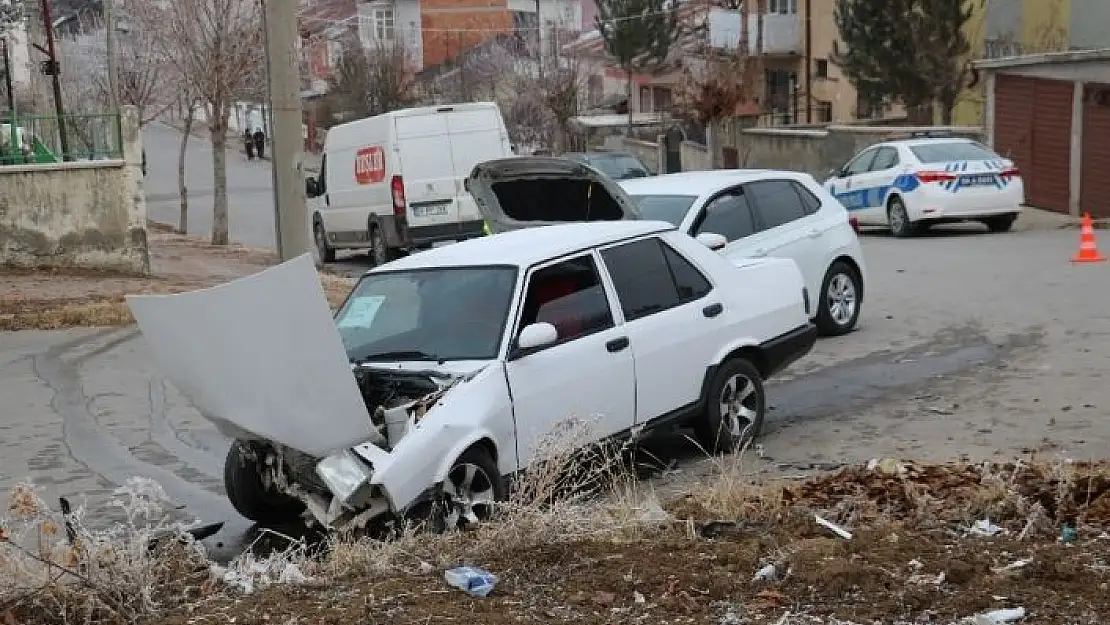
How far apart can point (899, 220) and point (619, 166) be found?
23.7ft

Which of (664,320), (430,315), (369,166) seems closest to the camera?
(430,315)

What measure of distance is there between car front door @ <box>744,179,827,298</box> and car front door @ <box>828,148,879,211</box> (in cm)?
1079

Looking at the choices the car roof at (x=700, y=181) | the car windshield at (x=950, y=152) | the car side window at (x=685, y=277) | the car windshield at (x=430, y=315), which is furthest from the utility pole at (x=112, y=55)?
the car side window at (x=685, y=277)

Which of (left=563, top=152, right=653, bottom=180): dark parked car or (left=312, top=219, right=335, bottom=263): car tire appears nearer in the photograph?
(left=312, top=219, right=335, bottom=263): car tire

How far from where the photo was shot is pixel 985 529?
17.7ft

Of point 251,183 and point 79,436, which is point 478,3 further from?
point 79,436

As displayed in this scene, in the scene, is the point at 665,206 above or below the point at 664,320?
above

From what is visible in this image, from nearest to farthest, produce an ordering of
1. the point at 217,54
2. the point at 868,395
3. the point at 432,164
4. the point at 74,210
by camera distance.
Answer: the point at 868,395
the point at 74,210
the point at 432,164
the point at 217,54

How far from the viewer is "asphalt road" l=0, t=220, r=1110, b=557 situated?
876 centimetres

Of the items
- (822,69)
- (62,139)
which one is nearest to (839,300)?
(62,139)

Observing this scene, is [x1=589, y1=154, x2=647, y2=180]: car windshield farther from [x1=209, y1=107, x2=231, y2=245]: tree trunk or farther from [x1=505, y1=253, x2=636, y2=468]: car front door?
[x1=505, y1=253, x2=636, y2=468]: car front door

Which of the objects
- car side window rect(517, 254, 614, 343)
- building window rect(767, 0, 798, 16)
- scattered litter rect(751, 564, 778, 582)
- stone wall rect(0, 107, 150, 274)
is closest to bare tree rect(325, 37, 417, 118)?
building window rect(767, 0, 798, 16)

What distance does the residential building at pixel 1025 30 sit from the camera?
32750mm

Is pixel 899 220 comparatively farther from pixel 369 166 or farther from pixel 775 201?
Answer: pixel 775 201
